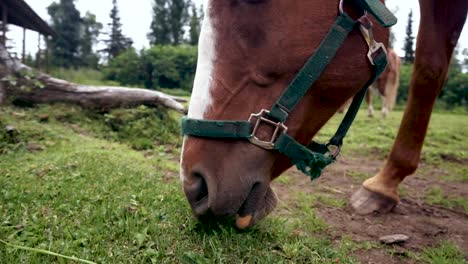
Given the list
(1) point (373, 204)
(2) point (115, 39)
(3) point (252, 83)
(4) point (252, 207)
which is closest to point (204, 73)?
(3) point (252, 83)

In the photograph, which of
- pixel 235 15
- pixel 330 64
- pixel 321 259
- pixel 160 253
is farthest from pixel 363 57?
pixel 160 253

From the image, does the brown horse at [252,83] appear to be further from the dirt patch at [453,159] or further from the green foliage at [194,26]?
the green foliage at [194,26]

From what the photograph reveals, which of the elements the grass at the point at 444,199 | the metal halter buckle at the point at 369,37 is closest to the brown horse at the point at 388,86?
the grass at the point at 444,199

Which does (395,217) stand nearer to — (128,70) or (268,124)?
(268,124)

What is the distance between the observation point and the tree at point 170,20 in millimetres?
37344

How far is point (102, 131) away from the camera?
4637mm

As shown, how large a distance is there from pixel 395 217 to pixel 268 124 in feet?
4.93

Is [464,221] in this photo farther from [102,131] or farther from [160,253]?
[102,131]

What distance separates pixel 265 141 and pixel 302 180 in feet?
6.80

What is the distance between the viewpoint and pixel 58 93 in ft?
16.3

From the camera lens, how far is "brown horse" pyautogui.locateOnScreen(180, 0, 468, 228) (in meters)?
1.27

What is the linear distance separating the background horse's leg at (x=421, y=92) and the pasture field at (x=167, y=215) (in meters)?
0.15

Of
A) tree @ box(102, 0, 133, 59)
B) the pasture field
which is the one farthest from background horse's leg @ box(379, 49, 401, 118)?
tree @ box(102, 0, 133, 59)

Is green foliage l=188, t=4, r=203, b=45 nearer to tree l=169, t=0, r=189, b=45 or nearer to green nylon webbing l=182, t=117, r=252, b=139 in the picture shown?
tree l=169, t=0, r=189, b=45
